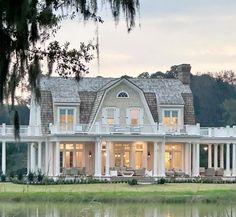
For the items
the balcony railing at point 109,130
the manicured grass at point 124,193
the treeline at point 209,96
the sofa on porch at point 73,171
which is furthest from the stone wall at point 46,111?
the treeline at point 209,96

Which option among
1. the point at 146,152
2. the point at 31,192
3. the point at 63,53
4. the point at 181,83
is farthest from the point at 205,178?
the point at 63,53

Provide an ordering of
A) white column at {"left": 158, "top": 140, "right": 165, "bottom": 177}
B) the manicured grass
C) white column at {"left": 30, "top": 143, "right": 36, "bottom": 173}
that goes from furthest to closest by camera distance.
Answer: white column at {"left": 30, "top": 143, "right": 36, "bottom": 173}
white column at {"left": 158, "top": 140, "right": 165, "bottom": 177}
the manicured grass

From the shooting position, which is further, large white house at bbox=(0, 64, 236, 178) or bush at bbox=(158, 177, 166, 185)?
large white house at bbox=(0, 64, 236, 178)

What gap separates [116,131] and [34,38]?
126 feet

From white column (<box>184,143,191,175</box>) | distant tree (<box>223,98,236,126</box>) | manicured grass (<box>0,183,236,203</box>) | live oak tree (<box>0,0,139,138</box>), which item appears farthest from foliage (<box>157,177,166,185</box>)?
distant tree (<box>223,98,236,126</box>)

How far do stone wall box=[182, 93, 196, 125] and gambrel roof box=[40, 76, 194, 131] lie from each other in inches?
5.8

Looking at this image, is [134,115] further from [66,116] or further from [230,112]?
[230,112]

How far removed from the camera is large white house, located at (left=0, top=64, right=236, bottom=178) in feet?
164

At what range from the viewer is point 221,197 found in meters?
36.5

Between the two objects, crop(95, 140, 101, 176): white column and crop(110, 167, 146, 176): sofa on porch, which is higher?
crop(95, 140, 101, 176): white column

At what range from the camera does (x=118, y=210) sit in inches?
1134

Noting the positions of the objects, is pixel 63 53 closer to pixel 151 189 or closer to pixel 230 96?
pixel 151 189

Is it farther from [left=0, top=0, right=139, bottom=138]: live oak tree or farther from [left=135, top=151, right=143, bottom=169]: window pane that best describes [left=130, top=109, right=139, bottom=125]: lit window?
[left=0, top=0, right=139, bottom=138]: live oak tree

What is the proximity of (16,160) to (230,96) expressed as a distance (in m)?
33.4
